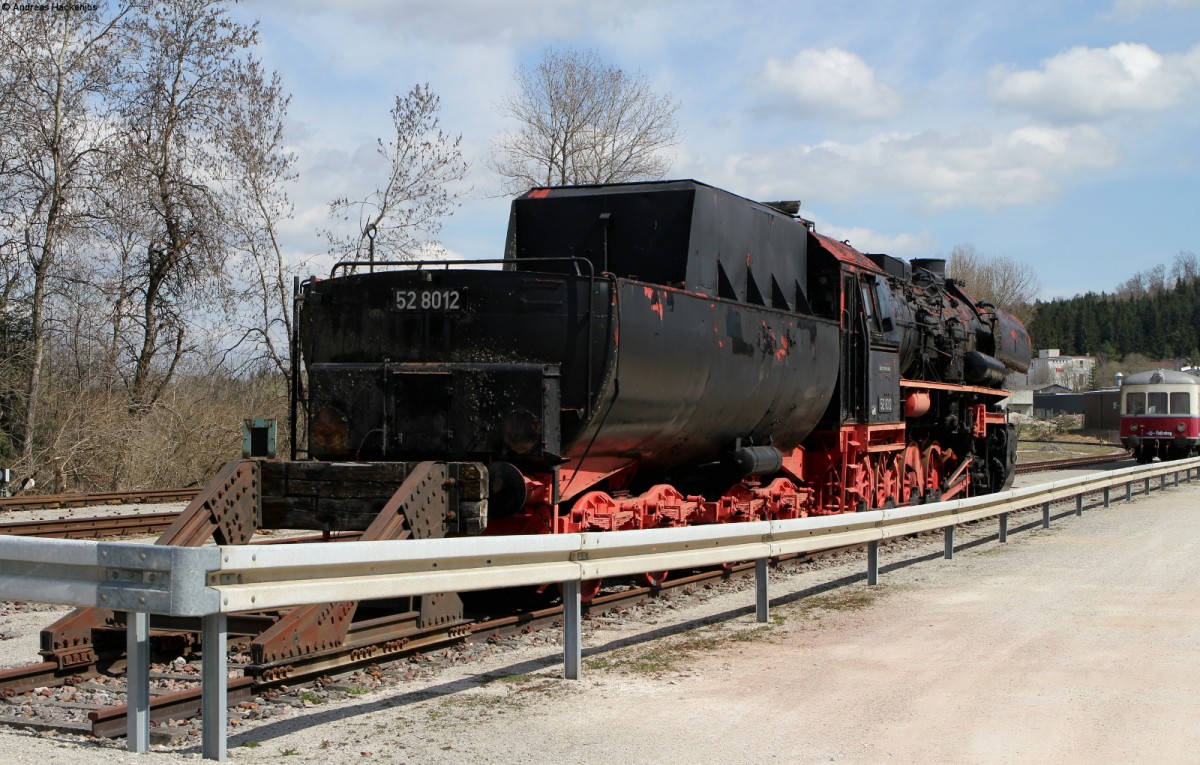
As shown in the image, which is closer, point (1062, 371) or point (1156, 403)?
point (1156, 403)

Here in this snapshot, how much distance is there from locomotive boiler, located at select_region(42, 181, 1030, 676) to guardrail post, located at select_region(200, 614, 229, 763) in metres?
1.20

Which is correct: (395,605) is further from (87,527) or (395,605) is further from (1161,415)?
(1161,415)

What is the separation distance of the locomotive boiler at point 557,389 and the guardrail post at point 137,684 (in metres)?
1.21

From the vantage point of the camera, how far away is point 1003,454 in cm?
1994

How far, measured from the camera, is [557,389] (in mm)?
8453

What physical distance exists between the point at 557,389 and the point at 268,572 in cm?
361

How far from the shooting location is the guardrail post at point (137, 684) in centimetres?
477

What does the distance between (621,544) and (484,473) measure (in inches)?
47.4

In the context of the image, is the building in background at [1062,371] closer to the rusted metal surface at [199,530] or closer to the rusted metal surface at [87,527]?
the rusted metal surface at [87,527]

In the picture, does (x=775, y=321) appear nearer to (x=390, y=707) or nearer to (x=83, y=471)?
(x=390, y=707)

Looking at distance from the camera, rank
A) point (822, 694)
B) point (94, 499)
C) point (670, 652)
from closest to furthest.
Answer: point (822, 694), point (670, 652), point (94, 499)

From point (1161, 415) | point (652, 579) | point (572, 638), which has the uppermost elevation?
point (1161, 415)

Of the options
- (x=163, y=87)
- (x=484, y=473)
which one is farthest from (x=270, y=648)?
(x=163, y=87)

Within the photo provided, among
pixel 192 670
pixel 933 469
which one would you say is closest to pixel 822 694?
pixel 192 670
